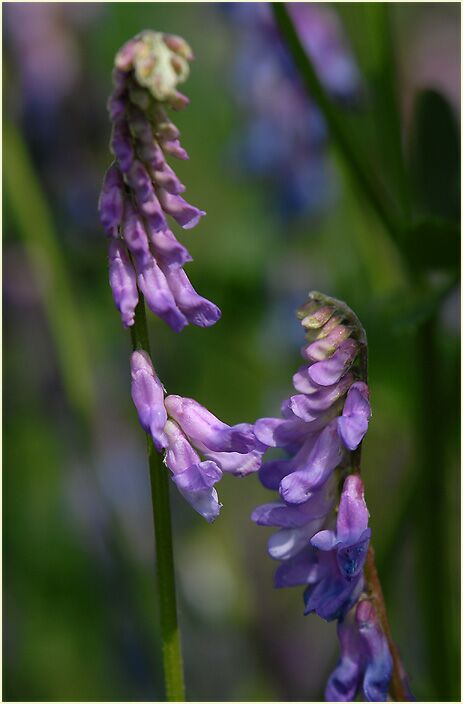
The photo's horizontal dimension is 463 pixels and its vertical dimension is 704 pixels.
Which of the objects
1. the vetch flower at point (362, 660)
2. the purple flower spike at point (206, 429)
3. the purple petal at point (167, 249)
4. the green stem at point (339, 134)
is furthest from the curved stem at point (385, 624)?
the green stem at point (339, 134)

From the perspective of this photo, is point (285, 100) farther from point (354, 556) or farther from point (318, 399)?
point (354, 556)

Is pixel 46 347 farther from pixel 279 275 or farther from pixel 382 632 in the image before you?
pixel 382 632

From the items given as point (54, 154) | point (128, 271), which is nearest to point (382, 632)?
point (128, 271)

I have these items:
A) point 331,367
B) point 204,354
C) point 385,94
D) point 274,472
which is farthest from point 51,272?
point 331,367

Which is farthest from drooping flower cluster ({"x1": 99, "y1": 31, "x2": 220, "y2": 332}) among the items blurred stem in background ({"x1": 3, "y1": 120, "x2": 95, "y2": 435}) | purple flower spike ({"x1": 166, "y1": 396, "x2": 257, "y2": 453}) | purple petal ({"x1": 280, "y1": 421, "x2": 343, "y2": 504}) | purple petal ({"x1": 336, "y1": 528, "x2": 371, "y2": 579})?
blurred stem in background ({"x1": 3, "y1": 120, "x2": 95, "y2": 435})

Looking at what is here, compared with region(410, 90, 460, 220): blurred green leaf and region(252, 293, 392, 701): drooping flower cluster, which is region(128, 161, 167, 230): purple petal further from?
region(410, 90, 460, 220): blurred green leaf
